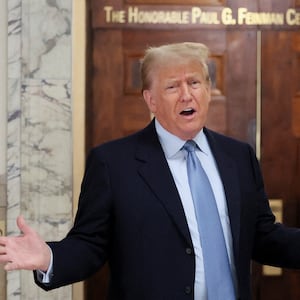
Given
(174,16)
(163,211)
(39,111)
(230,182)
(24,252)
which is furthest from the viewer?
(174,16)

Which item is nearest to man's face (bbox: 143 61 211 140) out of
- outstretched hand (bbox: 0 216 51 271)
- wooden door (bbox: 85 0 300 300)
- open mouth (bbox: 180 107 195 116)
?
open mouth (bbox: 180 107 195 116)

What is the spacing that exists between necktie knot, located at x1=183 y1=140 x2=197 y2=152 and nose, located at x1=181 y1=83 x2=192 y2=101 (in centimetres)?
15

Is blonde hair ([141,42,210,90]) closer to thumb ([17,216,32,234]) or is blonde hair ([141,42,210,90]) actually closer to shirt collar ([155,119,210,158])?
shirt collar ([155,119,210,158])

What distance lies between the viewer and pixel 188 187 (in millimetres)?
2070

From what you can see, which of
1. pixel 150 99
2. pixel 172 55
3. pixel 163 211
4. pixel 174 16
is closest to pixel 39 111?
pixel 174 16

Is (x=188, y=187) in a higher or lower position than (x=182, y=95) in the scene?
lower

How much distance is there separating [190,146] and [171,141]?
66 millimetres

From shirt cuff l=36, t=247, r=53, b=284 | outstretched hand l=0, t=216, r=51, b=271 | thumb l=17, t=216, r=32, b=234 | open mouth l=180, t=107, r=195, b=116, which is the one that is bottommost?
shirt cuff l=36, t=247, r=53, b=284

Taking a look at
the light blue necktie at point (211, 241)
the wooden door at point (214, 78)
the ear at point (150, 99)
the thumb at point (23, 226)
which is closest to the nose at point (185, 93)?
A: the ear at point (150, 99)

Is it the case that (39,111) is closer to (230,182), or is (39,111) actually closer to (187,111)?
(187,111)

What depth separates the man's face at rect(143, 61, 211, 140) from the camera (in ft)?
6.79

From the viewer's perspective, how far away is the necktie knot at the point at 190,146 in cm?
212

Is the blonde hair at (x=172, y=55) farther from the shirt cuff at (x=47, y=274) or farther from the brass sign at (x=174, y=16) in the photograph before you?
the brass sign at (x=174, y=16)

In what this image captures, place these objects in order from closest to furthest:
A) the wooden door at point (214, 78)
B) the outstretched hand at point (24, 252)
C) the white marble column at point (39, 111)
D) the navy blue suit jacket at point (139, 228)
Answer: the outstretched hand at point (24, 252) < the navy blue suit jacket at point (139, 228) < the white marble column at point (39, 111) < the wooden door at point (214, 78)
